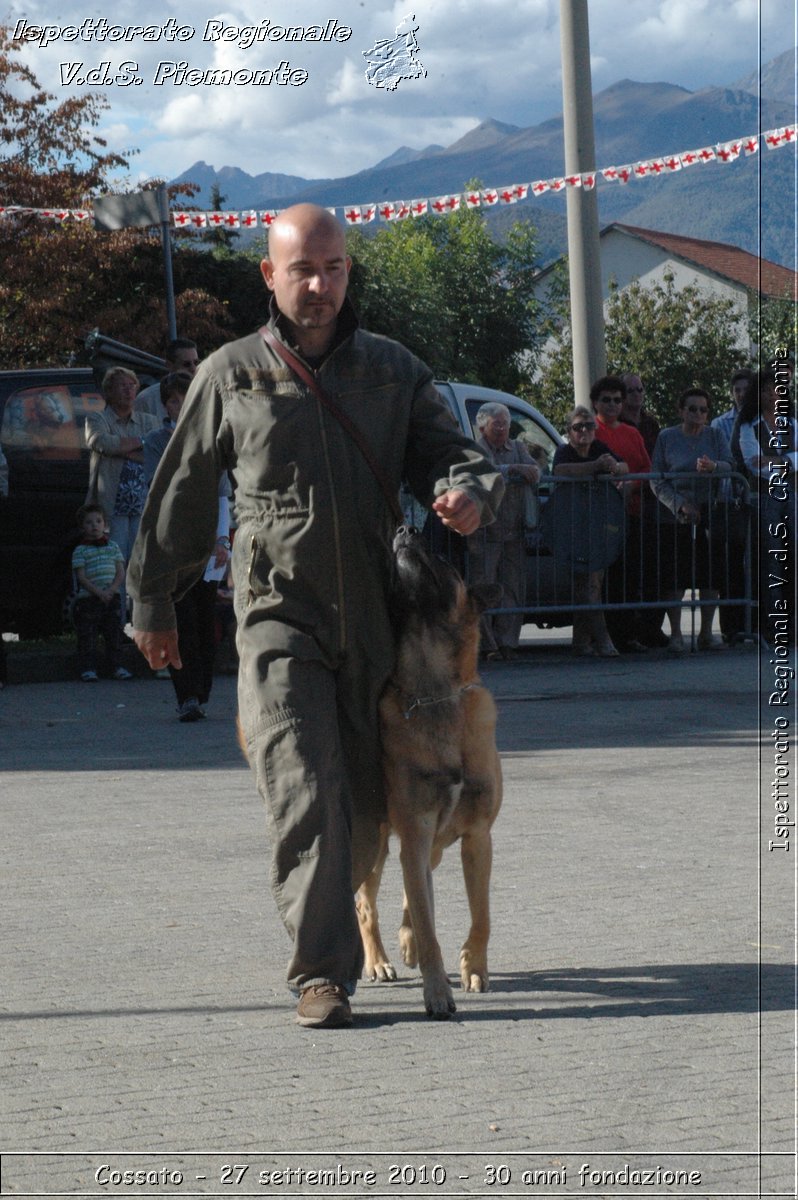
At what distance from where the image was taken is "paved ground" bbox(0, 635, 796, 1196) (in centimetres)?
364

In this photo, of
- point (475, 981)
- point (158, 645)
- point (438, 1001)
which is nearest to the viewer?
point (438, 1001)

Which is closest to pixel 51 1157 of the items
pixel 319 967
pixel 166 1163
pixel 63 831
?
pixel 166 1163

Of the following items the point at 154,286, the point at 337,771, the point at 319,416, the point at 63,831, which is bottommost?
the point at 63,831

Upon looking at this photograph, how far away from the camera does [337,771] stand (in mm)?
4699

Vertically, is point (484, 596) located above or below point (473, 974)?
above

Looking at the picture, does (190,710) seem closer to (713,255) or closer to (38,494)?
(38,494)

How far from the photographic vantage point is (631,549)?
1408 centimetres

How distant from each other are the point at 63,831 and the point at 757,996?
3.76 meters

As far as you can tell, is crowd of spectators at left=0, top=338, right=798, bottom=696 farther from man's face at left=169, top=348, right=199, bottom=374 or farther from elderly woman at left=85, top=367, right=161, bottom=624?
Result: man's face at left=169, top=348, right=199, bottom=374

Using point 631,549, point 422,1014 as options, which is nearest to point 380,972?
point 422,1014

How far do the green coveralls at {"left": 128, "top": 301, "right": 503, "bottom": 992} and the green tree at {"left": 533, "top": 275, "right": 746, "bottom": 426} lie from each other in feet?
182

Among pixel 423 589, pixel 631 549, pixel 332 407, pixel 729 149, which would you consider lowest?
pixel 631 549

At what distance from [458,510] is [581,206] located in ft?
42.0

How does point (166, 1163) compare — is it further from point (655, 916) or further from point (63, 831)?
point (63, 831)
